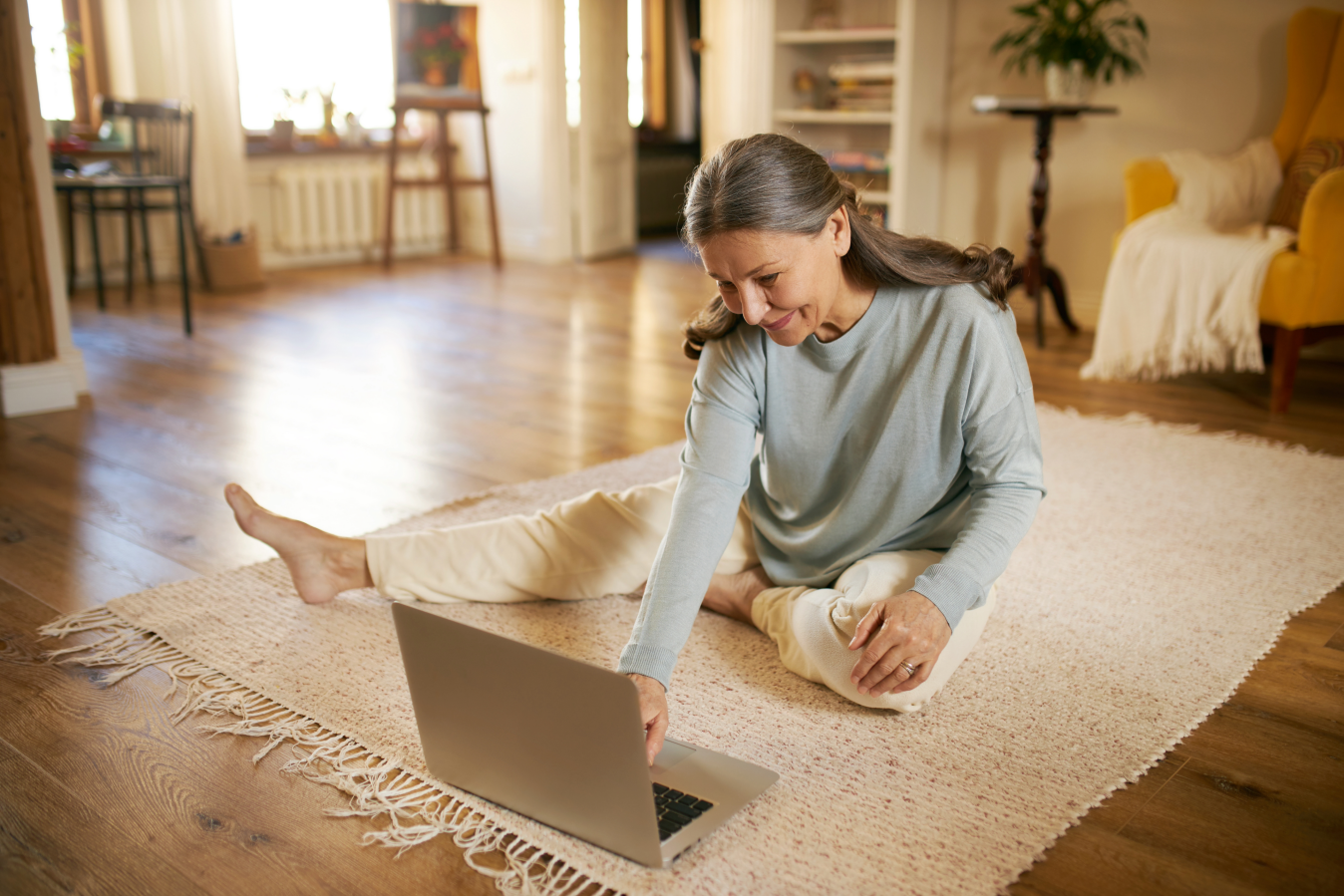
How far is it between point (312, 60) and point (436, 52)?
2.28 ft

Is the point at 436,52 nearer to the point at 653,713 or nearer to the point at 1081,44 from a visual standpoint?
the point at 1081,44

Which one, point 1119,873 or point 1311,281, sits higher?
point 1311,281

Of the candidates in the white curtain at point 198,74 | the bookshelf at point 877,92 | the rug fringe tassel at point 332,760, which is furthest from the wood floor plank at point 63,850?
the white curtain at point 198,74

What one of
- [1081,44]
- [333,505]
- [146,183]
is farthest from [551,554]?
[1081,44]

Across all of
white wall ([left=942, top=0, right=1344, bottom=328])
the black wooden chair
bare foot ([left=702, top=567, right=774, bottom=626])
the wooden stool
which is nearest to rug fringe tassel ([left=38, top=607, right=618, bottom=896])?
bare foot ([left=702, top=567, right=774, bottom=626])

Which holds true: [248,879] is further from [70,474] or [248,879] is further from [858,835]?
[70,474]

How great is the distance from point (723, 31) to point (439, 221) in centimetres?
185

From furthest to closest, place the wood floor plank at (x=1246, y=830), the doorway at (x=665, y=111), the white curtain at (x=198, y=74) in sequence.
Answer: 1. the doorway at (x=665, y=111)
2. the white curtain at (x=198, y=74)
3. the wood floor plank at (x=1246, y=830)

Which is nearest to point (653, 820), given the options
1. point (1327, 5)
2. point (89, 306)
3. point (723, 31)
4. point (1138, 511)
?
point (1138, 511)

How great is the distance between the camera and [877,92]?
14.8 ft

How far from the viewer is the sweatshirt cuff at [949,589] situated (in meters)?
1.15

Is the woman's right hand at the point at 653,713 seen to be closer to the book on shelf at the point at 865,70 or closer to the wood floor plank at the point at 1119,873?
the wood floor plank at the point at 1119,873

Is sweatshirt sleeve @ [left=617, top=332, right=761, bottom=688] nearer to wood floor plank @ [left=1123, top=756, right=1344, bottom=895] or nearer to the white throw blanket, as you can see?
wood floor plank @ [left=1123, top=756, right=1344, bottom=895]

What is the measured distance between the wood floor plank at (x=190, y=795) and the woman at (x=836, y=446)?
27 centimetres
